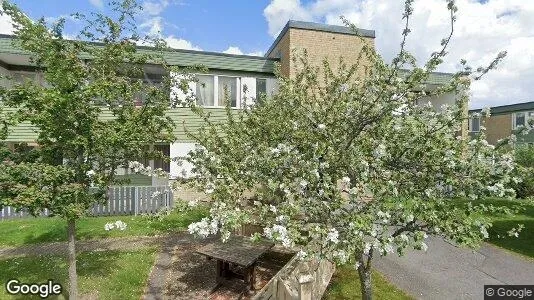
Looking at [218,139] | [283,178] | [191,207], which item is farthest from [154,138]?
[283,178]

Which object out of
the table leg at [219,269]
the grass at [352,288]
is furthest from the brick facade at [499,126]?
the table leg at [219,269]

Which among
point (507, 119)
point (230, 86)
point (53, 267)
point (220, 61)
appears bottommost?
point (53, 267)

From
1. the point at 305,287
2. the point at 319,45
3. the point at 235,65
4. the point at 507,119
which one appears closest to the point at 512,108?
the point at 507,119

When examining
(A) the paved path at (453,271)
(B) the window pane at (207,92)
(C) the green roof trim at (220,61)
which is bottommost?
(A) the paved path at (453,271)

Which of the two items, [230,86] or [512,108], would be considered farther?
[512,108]

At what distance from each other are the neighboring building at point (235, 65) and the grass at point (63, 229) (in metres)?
4.16

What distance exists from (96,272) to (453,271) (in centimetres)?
902

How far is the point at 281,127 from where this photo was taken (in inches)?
254

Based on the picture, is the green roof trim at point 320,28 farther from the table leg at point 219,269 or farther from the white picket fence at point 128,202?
the table leg at point 219,269

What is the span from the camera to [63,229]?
1164 centimetres

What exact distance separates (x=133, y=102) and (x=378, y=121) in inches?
184

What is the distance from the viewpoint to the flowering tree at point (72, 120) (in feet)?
17.8

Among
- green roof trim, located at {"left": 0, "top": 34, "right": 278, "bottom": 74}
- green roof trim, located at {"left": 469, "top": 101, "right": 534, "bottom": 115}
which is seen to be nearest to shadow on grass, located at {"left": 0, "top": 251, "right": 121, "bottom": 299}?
green roof trim, located at {"left": 0, "top": 34, "right": 278, "bottom": 74}

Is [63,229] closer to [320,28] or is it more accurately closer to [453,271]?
[453,271]
